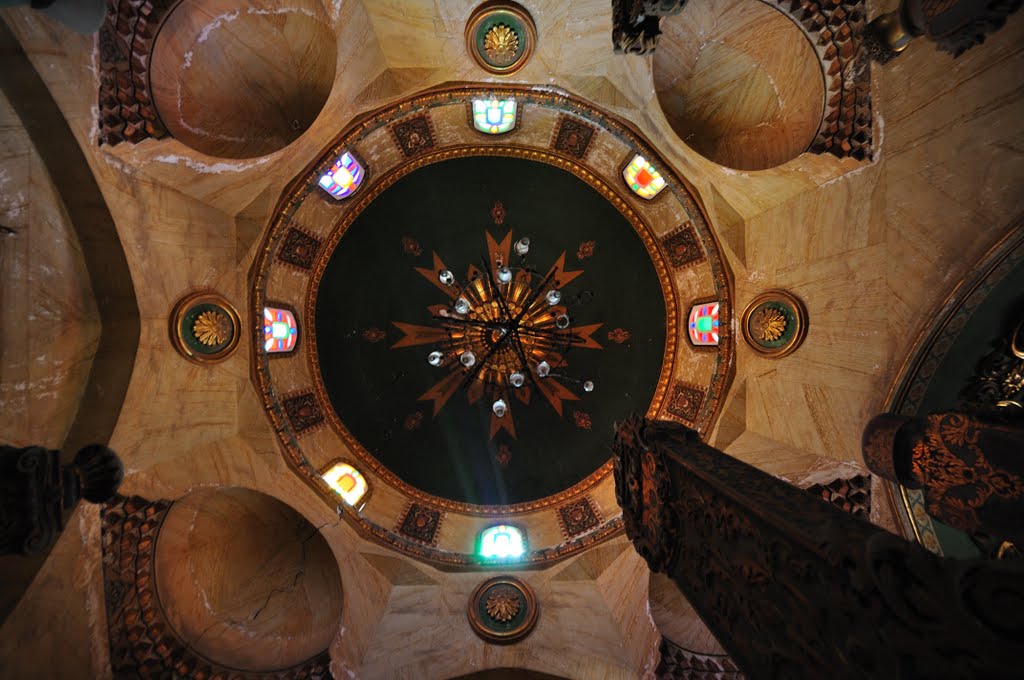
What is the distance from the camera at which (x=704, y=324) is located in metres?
9.62

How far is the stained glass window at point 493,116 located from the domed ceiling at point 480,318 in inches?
2.5

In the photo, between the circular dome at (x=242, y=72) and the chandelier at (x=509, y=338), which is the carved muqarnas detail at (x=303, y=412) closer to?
the chandelier at (x=509, y=338)

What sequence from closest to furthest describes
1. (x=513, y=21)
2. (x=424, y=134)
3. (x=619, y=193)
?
(x=513, y=21), (x=424, y=134), (x=619, y=193)

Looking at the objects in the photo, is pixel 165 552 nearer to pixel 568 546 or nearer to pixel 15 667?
pixel 15 667

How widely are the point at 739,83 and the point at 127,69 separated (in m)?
8.57

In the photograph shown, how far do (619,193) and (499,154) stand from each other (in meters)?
2.64

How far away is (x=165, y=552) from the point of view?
802 centimetres

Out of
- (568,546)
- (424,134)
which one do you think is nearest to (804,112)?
(424,134)

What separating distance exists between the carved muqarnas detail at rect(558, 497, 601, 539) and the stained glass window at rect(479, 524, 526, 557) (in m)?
0.97

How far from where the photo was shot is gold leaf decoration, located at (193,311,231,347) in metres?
7.81

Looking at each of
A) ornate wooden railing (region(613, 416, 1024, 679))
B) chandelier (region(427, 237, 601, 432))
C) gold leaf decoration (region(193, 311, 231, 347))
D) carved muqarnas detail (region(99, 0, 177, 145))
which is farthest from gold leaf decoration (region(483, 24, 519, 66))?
ornate wooden railing (region(613, 416, 1024, 679))

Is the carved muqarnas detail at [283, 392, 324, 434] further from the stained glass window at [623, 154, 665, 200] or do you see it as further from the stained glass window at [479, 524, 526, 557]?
the stained glass window at [623, 154, 665, 200]

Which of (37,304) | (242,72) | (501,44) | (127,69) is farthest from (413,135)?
(37,304)

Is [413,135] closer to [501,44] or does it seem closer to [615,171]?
[501,44]
